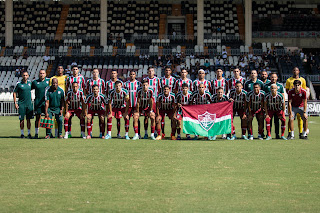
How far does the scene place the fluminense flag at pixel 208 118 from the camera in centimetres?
1561

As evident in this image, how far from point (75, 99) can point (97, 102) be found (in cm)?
67

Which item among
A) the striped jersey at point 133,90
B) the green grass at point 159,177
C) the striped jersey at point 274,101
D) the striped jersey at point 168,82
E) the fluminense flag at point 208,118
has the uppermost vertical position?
the striped jersey at point 168,82

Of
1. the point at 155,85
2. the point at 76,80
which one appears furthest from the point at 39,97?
the point at 155,85

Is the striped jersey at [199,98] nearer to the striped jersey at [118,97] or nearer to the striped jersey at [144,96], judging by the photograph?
the striped jersey at [144,96]

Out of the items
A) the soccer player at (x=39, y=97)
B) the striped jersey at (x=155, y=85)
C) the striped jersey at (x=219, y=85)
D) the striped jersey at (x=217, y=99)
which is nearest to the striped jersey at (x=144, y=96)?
the striped jersey at (x=155, y=85)

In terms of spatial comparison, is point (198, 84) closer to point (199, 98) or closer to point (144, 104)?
point (199, 98)

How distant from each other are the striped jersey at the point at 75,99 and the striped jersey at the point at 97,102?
0.69 feet

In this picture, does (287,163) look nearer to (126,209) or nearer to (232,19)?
(126,209)

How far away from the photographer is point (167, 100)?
15852 millimetres

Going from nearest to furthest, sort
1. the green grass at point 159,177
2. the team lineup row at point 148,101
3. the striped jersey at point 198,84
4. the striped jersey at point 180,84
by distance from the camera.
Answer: the green grass at point 159,177 < the team lineup row at point 148,101 < the striped jersey at point 198,84 < the striped jersey at point 180,84

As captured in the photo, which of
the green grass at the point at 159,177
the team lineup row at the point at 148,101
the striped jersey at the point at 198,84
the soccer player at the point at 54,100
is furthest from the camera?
the striped jersey at the point at 198,84

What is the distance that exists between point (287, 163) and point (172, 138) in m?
5.54

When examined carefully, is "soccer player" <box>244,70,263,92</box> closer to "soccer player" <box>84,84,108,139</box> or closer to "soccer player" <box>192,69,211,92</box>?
"soccer player" <box>192,69,211,92</box>

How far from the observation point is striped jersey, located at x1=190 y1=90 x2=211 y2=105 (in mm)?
15898
